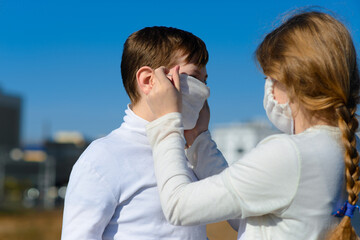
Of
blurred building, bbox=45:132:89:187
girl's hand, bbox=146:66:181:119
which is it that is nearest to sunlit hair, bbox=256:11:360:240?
girl's hand, bbox=146:66:181:119

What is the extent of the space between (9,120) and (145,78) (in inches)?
2446

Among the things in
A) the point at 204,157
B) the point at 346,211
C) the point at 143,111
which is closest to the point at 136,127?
the point at 143,111

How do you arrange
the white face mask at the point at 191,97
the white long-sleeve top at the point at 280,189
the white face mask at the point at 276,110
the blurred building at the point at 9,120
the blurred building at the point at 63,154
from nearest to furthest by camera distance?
the white long-sleeve top at the point at 280,189 → the white face mask at the point at 276,110 → the white face mask at the point at 191,97 → the blurred building at the point at 63,154 → the blurred building at the point at 9,120

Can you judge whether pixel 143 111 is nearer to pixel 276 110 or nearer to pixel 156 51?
pixel 156 51

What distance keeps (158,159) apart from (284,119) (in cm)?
50

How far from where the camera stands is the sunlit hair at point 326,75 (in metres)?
1.62

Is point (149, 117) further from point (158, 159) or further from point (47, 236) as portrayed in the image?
point (47, 236)

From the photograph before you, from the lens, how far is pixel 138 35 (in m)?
2.32

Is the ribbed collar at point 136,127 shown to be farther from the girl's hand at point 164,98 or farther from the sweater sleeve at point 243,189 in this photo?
the sweater sleeve at point 243,189

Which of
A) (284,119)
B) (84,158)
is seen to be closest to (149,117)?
(84,158)

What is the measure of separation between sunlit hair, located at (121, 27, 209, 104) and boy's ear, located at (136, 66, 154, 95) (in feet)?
0.34

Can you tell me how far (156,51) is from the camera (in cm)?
220

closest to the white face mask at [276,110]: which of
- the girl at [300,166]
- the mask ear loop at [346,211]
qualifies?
the girl at [300,166]

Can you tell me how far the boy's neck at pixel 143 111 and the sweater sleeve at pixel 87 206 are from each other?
353mm
